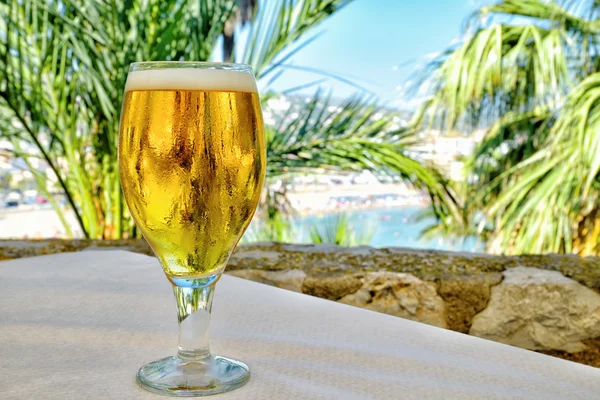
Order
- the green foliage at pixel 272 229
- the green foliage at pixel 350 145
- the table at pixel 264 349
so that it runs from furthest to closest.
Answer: the green foliage at pixel 272 229 < the green foliage at pixel 350 145 < the table at pixel 264 349

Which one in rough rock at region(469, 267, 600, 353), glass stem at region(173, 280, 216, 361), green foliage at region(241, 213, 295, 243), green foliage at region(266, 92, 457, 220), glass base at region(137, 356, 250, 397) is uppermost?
green foliage at region(266, 92, 457, 220)

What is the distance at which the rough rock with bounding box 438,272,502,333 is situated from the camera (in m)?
1.08

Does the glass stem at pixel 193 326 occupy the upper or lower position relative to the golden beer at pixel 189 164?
lower

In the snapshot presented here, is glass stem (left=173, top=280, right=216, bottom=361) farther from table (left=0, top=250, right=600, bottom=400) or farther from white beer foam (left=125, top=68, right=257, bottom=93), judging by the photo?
white beer foam (left=125, top=68, right=257, bottom=93)

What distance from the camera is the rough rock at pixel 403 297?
108 centimetres

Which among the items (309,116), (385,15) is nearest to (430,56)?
(309,116)

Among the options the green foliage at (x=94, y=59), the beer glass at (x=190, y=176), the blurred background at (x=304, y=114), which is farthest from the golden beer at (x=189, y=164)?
the green foliage at (x=94, y=59)

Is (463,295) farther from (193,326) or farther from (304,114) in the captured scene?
(304,114)

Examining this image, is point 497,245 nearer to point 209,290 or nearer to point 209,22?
point 209,22

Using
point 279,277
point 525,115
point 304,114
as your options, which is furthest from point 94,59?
point 525,115

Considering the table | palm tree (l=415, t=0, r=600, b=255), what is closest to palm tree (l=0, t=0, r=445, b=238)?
palm tree (l=415, t=0, r=600, b=255)

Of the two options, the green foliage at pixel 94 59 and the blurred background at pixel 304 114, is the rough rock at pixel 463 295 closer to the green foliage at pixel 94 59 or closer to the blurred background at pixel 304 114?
the blurred background at pixel 304 114

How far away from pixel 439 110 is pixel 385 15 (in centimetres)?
2972

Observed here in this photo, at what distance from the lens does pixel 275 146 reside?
8.59 ft
